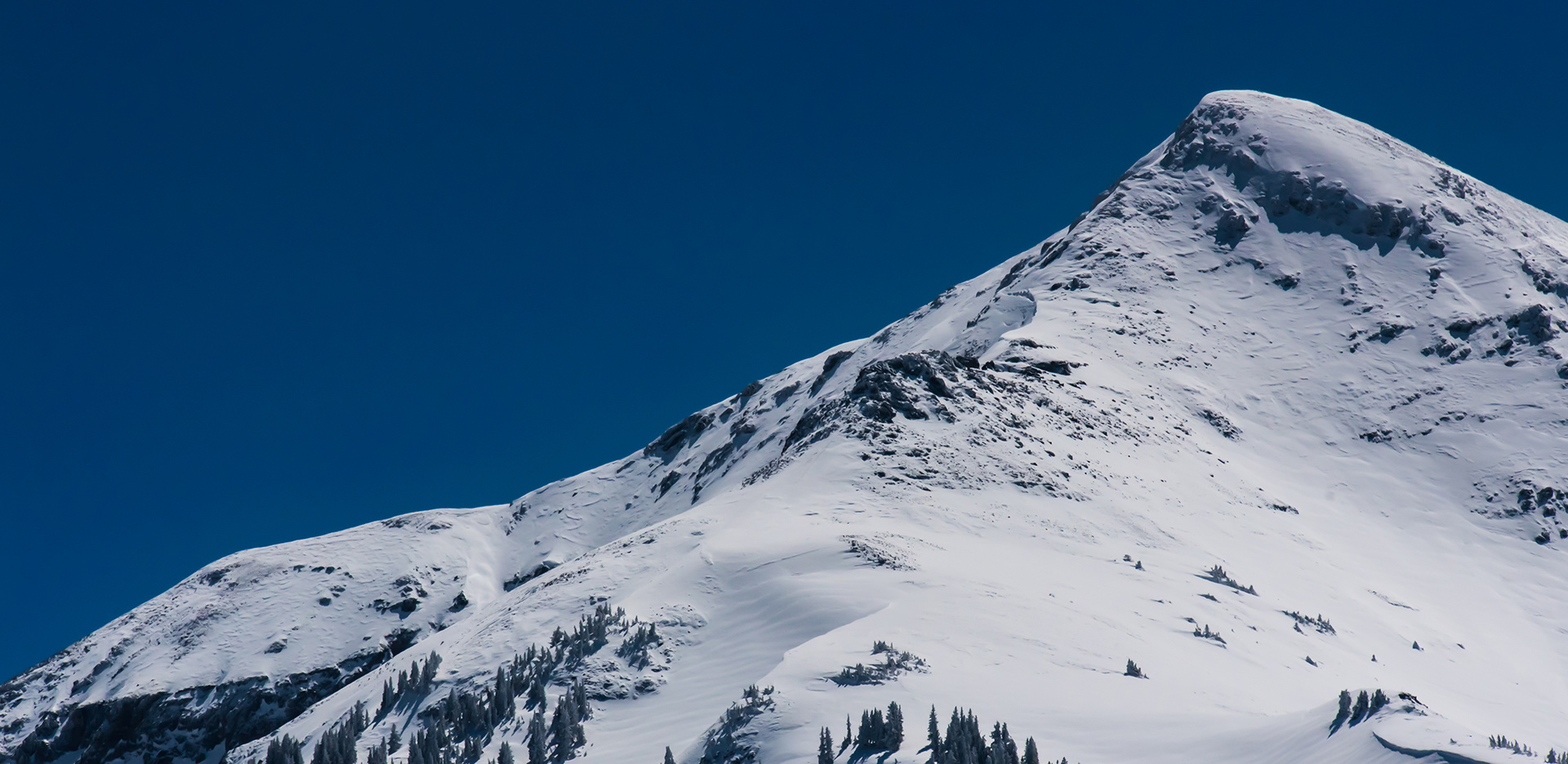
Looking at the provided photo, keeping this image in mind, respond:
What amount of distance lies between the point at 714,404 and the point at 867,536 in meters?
85.8

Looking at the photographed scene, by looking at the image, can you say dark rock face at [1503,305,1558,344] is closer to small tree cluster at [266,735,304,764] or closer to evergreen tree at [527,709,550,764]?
evergreen tree at [527,709,550,764]

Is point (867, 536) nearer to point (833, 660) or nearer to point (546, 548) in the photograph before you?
point (833, 660)

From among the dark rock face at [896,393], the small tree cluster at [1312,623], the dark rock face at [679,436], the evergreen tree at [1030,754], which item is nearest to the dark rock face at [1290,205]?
the dark rock face at [896,393]

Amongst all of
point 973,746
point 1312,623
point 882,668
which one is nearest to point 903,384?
point 1312,623

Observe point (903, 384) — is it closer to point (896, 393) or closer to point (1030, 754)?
point (896, 393)

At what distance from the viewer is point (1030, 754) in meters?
21.6

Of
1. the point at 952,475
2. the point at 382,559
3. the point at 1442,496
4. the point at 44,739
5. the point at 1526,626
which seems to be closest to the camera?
the point at 952,475

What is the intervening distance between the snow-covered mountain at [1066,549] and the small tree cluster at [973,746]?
0.13 m

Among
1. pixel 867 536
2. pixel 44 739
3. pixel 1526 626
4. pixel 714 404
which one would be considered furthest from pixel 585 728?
pixel 714 404

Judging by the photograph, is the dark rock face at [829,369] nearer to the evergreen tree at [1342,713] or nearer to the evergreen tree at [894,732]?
the evergreen tree at [894,732]

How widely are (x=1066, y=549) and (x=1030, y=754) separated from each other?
74.1ft

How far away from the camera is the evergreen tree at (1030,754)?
21500 millimetres

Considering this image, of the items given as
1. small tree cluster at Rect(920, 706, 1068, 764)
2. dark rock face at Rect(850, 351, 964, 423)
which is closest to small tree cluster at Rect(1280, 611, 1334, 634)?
dark rock face at Rect(850, 351, 964, 423)

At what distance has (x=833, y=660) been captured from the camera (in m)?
27.7
